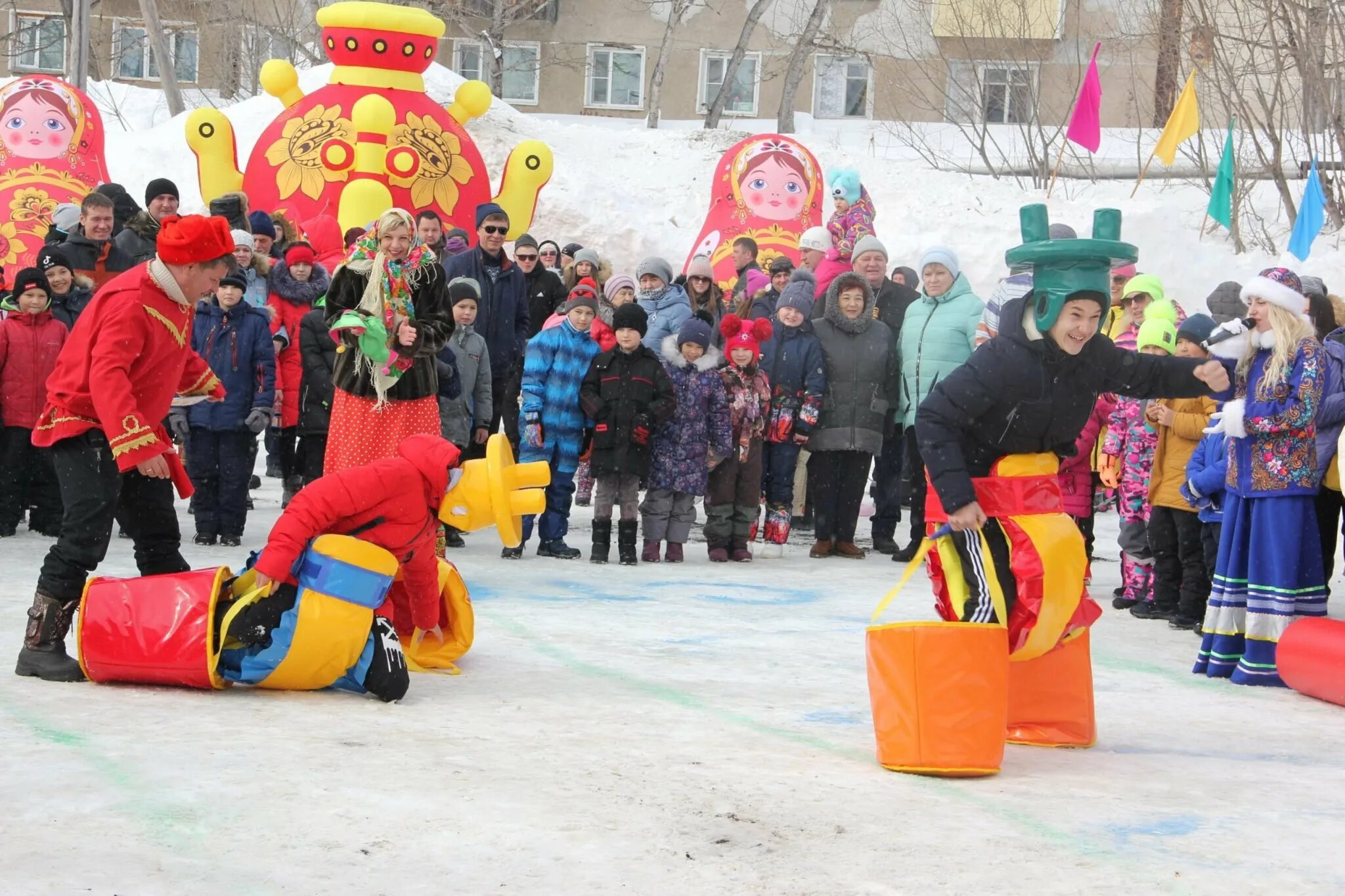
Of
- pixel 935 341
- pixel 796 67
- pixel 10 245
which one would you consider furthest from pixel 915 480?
pixel 796 67

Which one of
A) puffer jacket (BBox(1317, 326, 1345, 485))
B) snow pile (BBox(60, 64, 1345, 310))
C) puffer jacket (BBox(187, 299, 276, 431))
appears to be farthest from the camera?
snow pile (BBox(60, 64, 1345, 310))

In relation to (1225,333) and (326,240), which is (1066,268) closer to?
(1225,333)

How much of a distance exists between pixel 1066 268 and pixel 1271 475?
7.01 ft

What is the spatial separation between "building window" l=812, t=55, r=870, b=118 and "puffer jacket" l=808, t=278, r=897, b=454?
22444mm

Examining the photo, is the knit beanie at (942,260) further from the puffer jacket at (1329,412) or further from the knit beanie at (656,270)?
the puffer jacket at (1329,412)

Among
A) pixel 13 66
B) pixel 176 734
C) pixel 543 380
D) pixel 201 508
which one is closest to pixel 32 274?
pixel 201 508

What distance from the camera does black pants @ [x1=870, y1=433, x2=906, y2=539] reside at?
423 inches

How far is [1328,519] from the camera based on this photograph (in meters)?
7.00

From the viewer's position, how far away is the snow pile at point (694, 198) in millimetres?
20391

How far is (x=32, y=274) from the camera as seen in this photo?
368 inches

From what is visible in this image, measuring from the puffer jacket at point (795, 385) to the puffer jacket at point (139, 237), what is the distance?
409 cm

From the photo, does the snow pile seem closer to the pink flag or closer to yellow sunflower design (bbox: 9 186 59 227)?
the pink flag

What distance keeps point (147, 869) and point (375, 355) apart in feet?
14.0

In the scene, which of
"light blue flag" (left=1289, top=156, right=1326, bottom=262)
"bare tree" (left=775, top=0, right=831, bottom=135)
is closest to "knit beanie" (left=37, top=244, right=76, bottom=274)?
"light blue flag" (left=1289, top=156, right=1326, bottom=262)
